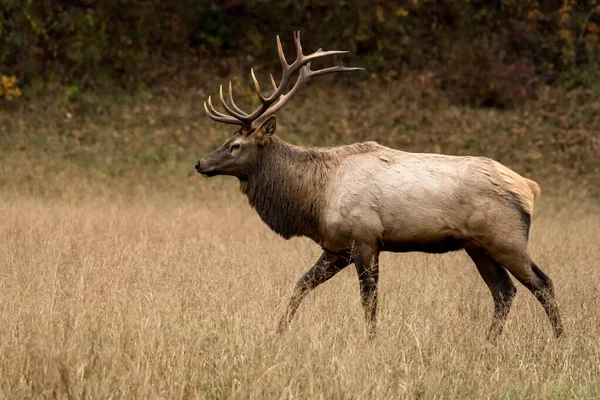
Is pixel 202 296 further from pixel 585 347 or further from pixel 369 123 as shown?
pixel 369 123

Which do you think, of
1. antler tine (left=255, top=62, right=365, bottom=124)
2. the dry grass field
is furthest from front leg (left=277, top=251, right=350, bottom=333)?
antler tine (left=255, top=62, right=365, bottom=124)

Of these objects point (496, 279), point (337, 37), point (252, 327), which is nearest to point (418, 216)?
point (496, 279)

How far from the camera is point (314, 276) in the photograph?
26.3 feet

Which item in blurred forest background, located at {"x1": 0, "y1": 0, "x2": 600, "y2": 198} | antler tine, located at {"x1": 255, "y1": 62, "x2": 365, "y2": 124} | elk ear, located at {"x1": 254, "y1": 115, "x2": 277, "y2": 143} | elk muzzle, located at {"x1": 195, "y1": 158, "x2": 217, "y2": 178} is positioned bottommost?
blurred forest background, located at {"x1": 0, "y1": 0, "x2": 600, "y2": 198}

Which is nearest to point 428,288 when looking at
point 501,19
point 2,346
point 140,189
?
point 2,346

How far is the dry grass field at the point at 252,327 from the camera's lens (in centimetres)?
534

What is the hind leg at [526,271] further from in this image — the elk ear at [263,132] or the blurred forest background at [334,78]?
the blurred forest background at [334,78]

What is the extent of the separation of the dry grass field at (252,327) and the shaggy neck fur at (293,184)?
529 millimetres

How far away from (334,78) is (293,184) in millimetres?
14033

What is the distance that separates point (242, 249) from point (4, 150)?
9208mm

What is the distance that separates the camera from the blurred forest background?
19672mm

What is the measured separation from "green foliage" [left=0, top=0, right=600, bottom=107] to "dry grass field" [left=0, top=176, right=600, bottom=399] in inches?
431

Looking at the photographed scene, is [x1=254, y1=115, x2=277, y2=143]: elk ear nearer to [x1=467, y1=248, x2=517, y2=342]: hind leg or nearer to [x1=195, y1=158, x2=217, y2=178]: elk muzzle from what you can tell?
[x1=195, y1=158, x2=217, y2=178]: elk muzzle

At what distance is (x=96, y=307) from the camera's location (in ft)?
21.8
